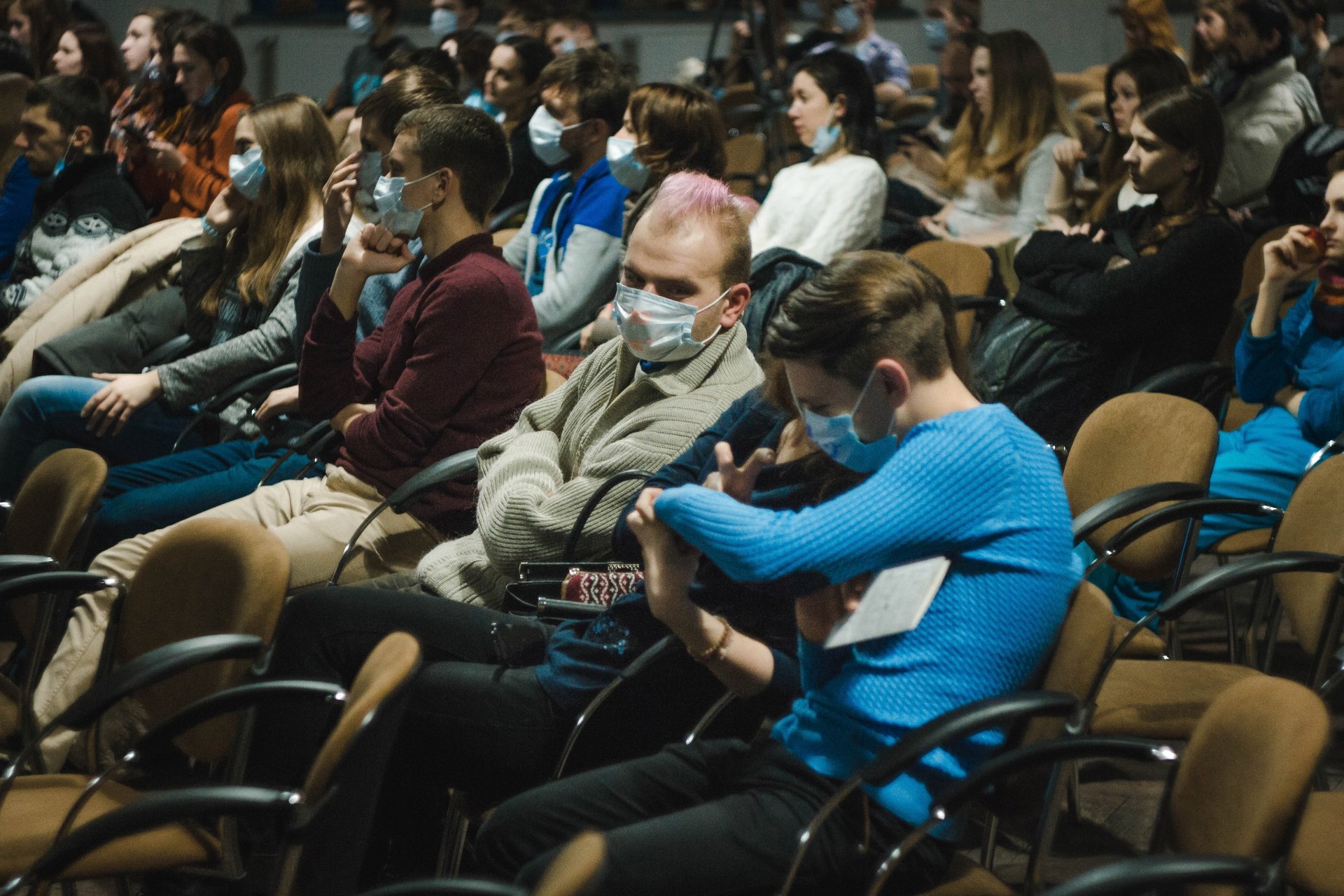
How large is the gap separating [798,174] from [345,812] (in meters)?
3.33

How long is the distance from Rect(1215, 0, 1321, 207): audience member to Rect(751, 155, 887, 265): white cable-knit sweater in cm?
121

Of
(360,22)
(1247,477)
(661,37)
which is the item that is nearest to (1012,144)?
(1247,477)

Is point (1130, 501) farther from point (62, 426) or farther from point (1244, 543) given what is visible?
point (62, 426)

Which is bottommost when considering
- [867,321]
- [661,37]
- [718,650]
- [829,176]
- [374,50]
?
[661,37]

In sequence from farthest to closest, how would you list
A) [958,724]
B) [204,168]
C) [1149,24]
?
[1149,24] < [204,168] < [958,724]

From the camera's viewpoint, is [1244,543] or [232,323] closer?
[1244,543]

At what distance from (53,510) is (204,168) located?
272cm

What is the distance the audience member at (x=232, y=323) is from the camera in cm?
362

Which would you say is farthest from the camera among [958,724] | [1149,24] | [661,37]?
[661,37]

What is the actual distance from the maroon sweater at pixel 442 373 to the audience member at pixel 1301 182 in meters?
2.61

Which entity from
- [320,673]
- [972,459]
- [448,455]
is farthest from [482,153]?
[972,459]

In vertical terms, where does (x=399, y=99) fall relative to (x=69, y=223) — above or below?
above

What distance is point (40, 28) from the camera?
7363mm

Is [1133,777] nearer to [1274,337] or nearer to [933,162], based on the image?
[1274,337]
